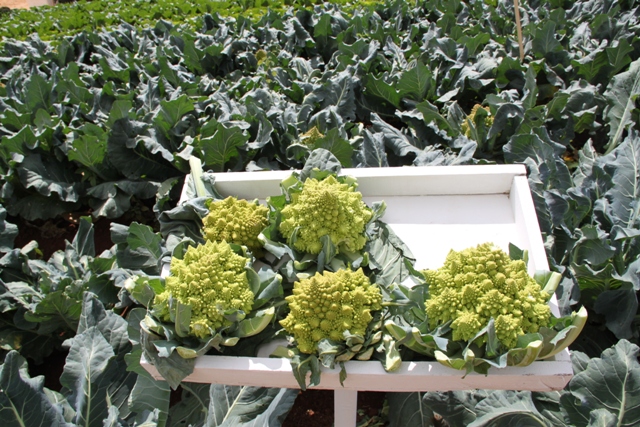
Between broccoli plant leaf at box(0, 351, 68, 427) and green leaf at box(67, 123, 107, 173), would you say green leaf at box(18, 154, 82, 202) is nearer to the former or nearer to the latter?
green leaf at box(67, 123, 107, 173)

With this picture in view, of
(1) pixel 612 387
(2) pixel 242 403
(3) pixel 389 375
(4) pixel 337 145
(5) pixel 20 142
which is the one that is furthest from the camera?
(5) pixel 20 142

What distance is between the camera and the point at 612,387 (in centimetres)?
202

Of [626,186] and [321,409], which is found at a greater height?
[626,186]

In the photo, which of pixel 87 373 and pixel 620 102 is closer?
pixel 87 373

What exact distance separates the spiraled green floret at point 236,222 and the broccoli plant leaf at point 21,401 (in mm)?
942

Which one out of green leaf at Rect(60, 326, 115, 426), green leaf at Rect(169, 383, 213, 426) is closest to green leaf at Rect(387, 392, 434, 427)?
green leaf at Rect(169, 383, 213, 426)

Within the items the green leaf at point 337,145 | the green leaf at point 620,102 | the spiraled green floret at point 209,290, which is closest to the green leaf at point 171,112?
the green leaf at point 337,145

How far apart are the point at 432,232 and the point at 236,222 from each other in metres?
0.92

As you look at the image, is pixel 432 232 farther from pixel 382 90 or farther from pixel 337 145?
pixel 382 90

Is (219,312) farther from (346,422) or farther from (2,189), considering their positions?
(2,189)

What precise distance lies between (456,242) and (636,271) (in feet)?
3.11

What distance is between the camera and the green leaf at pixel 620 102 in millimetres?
3678

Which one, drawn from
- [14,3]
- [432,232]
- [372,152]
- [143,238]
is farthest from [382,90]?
[14,3]

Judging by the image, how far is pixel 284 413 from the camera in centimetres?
213
